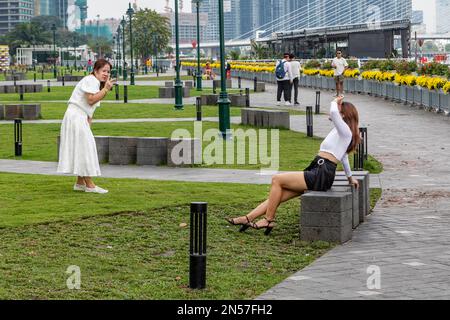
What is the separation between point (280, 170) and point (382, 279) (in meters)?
8.82

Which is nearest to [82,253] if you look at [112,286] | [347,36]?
[112,286]

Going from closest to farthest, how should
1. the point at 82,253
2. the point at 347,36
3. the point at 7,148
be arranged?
the point at 82,253 < the point at 7,148 < the point at 347,36

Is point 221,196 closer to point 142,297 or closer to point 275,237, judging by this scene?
point 275,237

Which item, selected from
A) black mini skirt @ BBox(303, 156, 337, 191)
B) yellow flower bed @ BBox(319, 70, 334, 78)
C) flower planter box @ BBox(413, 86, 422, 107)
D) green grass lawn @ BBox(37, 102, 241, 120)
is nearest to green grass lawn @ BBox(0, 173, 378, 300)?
black mini skirt @ BBox(303, 156, 337, 191)

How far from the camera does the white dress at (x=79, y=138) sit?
15.0 meters

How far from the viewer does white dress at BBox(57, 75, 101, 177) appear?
15.0 metres

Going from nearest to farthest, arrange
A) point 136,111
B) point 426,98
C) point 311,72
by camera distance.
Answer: point 426,98 → point 136,111 → point 311,72

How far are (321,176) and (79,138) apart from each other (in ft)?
14.0

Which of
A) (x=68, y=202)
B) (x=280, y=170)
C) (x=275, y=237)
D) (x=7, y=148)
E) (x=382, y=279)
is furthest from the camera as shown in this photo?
(x=7, y=148)

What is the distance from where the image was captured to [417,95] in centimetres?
3753

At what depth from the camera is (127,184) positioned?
1644 cm

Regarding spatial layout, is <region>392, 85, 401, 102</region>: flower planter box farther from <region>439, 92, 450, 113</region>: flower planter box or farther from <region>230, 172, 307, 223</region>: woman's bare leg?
<region>230, 172, 307, 223</region>: woman's bare leg

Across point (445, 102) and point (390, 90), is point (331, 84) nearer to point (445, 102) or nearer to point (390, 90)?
point (390, 90)

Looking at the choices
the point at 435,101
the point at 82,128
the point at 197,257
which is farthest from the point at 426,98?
the point at 197,257
